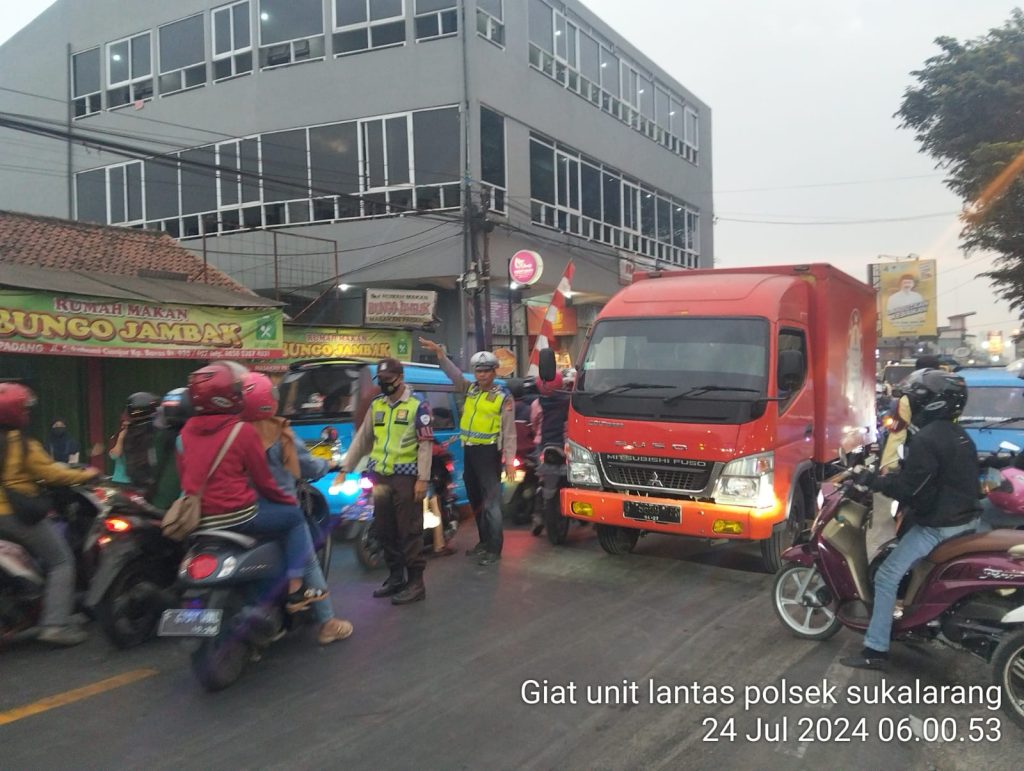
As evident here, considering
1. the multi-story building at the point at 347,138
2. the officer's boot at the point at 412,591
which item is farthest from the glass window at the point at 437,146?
the officer's boot at the point at 412,591

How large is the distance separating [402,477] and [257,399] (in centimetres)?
145

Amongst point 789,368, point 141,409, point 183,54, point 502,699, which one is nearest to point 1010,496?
point 789,368

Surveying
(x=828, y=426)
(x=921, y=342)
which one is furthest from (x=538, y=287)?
(x=921, y=342)

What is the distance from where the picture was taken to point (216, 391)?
406 cm

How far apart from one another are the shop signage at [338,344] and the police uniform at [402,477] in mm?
8941

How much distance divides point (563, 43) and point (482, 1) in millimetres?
3908

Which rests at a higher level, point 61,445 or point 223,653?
point 61,445

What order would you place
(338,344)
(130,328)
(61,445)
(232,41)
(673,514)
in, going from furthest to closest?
(232,41) → (338,344) → (61,445) → (130,328) → (673,514)

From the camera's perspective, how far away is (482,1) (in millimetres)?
19156

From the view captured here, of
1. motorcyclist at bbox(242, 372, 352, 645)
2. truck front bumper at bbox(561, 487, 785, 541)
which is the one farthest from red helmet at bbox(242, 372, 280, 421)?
truck front bumper at bbox(561, 487, 785, 541)

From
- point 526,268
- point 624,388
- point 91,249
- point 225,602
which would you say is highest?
point 91,249

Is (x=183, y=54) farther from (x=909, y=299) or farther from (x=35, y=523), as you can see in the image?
(x=909, y=299)

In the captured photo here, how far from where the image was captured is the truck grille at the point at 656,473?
6.15 meters

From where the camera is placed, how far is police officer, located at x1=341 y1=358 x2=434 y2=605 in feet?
18.6
